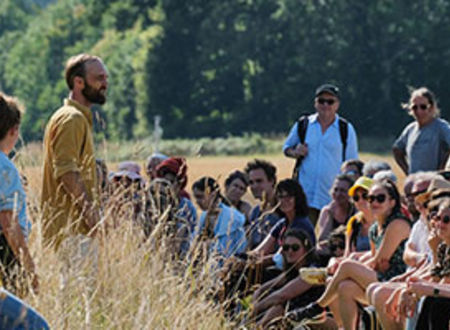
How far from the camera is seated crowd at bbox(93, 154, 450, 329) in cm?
718

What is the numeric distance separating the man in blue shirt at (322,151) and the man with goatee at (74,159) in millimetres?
3690

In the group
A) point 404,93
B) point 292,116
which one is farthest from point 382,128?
point 292,116

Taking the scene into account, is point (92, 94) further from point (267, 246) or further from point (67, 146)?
point (267, 246)

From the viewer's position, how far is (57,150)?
726 cm

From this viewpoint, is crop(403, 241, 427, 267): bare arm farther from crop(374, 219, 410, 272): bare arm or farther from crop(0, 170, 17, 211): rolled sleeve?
crop(0, 170, 17, 211): rolled sleeve

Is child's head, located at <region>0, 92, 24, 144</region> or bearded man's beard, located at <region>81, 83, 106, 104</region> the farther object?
bearded man's beard, located at <region>81, 83, 106, 104</region>

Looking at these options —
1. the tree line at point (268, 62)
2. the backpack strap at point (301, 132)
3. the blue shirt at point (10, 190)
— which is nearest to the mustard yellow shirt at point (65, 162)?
the blue shirt at point (10, 190)

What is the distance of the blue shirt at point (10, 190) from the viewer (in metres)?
6.06

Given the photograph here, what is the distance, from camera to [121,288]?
7.08 metres

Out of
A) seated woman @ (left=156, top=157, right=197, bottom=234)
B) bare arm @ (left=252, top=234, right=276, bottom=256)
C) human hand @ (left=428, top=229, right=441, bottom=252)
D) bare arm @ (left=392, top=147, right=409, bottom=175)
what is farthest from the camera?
bare arm @ (left=392, top=147, right=409, bottom=175)

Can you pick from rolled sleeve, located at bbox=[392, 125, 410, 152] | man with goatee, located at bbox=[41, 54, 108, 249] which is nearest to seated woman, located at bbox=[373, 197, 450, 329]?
man with goatee, located at bbox=[41, 54, 108, 249]

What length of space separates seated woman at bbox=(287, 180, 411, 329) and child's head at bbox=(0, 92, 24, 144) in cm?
278

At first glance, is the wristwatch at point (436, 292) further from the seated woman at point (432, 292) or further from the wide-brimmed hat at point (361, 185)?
the wide-brimmed hat at point (361, 185)

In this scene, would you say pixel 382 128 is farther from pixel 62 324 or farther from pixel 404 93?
pixel 62 324
